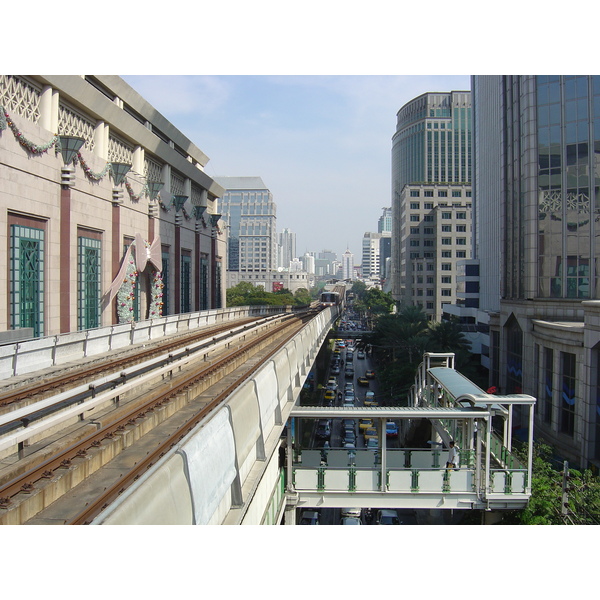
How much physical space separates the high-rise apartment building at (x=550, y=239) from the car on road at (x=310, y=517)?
34.3 ft

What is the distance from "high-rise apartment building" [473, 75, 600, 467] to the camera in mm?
24828

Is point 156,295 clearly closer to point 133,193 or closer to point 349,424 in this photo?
point 133,193

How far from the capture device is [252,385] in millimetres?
9734

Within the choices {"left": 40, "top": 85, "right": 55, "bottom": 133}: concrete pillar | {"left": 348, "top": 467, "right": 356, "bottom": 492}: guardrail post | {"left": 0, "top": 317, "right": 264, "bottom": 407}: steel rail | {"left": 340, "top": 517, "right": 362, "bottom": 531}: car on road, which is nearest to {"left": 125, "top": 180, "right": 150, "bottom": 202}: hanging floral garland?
{"left": 40, "top": 85, "right": 55, "bottom": 133}: concrete pillar

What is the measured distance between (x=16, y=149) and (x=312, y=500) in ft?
54.8

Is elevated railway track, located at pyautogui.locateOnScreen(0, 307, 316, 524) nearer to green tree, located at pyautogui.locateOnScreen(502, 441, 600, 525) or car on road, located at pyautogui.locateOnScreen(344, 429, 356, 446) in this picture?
green tree, located at pyautogui.locateOnScreen(502, 441, 600, 525)

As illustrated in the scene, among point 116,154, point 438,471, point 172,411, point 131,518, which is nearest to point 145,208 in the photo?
point 116,154

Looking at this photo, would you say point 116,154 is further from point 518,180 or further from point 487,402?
point 487,402

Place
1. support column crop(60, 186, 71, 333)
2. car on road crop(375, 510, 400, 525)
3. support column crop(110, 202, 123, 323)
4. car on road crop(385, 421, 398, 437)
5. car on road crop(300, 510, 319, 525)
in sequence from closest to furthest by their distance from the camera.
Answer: car on road crop(375, 510, 400, 525) < car on road crop(300, 510, 319, 525) < support column crop(60, 186, 71, 333) < support column crop(110, 202, 123, 323) < car on road crop(385, 421, 398, 437)

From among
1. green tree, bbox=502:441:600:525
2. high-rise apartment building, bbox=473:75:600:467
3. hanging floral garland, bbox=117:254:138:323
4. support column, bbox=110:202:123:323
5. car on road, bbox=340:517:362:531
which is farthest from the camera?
hanging floral garland, bbox=117:254:138:323

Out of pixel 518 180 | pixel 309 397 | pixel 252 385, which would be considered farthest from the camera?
pixel 309 397

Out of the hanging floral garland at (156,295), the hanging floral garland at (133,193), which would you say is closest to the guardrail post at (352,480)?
the hanging floral garland at (133,193)

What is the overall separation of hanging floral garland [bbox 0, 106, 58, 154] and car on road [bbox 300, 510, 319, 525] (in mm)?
18234

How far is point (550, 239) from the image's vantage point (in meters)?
29.0
